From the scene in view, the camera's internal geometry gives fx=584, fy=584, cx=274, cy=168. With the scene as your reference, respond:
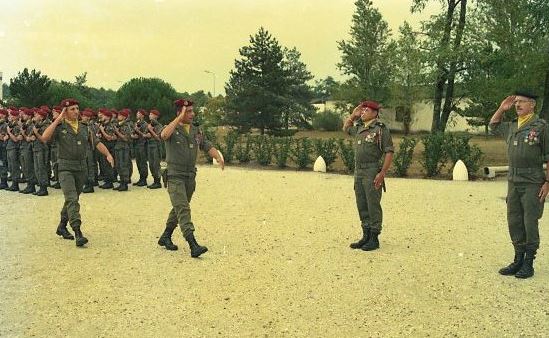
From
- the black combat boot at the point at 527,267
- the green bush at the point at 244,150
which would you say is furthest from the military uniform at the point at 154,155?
the black combat boot at the point at 527,267

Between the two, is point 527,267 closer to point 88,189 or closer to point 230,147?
point 88,189

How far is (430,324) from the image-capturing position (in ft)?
15.4

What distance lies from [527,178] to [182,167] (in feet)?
12.7

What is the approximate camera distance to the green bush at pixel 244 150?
67.9 feet

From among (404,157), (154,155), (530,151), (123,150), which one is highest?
(530,151)

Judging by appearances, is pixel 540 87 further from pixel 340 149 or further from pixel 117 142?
pixel 117 142

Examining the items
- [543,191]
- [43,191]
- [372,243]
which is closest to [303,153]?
[43,191]

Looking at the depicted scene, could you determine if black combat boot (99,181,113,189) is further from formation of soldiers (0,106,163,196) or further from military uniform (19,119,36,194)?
military uniform (19,119,36,194)

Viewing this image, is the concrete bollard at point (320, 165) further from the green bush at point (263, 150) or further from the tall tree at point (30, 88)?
the tall tree at point (30, 88)

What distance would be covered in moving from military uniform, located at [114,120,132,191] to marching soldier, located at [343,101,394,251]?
729 centimetres

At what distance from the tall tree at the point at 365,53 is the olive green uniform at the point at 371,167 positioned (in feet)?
131

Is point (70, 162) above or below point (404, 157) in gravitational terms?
above

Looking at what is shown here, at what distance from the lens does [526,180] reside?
6.04 meters

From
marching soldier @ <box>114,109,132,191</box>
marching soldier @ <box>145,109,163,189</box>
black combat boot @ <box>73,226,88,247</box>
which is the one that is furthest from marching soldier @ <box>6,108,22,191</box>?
black combat boot @ <box>73,226,88,247</box>
